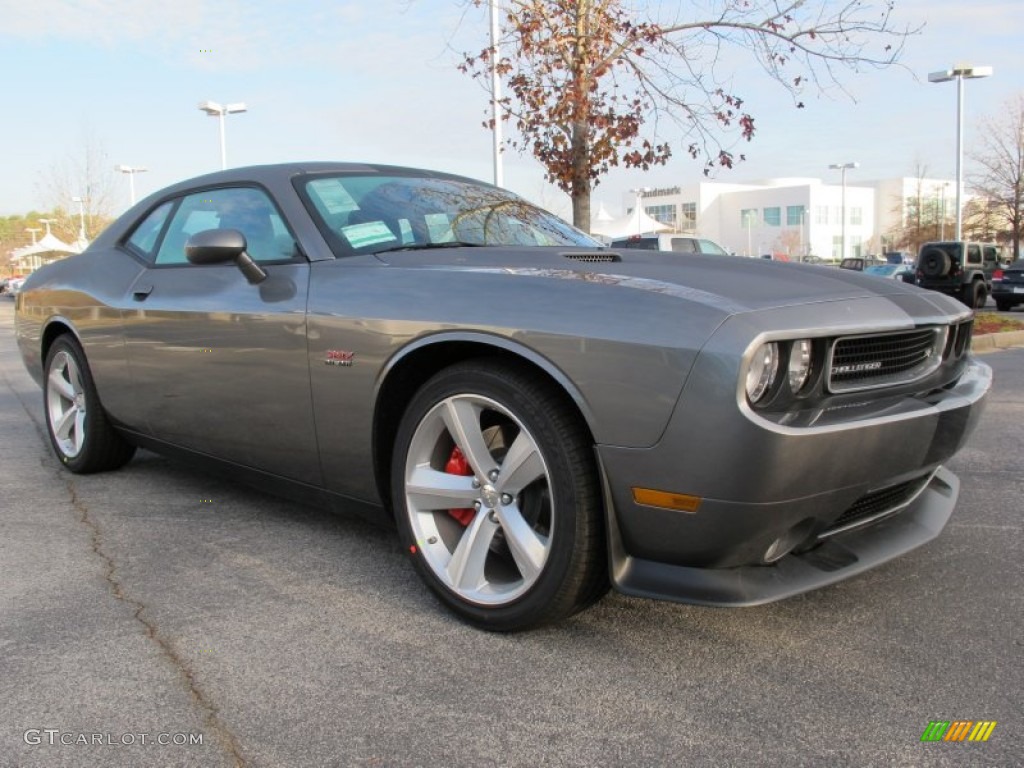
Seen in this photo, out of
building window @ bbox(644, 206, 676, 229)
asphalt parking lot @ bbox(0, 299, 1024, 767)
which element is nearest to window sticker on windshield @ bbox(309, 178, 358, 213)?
asphalt parking lot @ bbox(0, 299, 1024, 767)

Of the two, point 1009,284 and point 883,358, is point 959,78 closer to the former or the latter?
point 1009,284

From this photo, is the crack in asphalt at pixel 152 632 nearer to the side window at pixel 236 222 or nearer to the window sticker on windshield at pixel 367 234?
the side window at pixel 236 222

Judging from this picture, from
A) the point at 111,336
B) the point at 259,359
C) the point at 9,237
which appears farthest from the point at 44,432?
the point at 9,237

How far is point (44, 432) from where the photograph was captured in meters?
5.93

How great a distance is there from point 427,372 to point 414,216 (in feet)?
2.70

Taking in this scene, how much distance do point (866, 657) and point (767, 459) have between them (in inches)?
29.5

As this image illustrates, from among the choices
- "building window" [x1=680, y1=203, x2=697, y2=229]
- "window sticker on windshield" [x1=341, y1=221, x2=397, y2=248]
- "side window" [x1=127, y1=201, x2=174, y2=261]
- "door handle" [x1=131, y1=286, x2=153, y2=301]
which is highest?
"building window" [x1=680, y1=203, x2=697, y2=229]

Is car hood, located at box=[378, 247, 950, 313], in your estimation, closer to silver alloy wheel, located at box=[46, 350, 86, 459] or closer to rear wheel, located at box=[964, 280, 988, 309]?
silver alloy wheel, located at box=[46, 350, 86, 459]

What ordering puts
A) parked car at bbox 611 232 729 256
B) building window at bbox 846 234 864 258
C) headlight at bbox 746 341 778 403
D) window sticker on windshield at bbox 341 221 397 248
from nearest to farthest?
1. headlight at bbox 746 341 778 403
2. window sticker on windshield at bbox 341 221 397 248
3. parked car at bbox 611 232 729 256
4. building window at bbox 846 234 864 258

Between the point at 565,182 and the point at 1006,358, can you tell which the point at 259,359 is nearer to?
the point at 565,182

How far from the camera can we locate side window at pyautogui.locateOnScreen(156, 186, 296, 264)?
129 inches

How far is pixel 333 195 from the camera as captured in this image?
3.33 meters

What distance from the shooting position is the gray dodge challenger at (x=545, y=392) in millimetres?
2117

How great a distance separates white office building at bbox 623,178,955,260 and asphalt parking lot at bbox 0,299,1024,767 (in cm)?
8614
